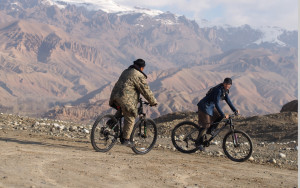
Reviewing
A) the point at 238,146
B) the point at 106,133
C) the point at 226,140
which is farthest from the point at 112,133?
the point at 238,146

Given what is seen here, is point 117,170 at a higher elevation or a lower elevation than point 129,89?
lower

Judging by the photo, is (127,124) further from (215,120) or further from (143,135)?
(215,120)

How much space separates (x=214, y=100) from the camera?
32.6ft

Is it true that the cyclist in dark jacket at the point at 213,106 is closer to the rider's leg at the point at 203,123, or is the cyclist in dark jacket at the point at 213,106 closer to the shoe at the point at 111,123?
the rider's leg at the point at 203,123

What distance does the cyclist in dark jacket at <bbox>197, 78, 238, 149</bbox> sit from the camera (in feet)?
32.5

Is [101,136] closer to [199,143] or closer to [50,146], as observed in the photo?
[50,146]

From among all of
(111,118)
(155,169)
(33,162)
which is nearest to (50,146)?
(111,118)

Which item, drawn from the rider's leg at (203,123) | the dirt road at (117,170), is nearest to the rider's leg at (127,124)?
the dirt road at (117,170)

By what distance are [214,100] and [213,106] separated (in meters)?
0.28

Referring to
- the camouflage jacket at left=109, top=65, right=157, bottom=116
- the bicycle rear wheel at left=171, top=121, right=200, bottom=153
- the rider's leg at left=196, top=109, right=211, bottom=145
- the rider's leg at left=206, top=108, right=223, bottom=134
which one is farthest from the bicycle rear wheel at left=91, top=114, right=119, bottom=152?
the rider's leg at left=206, top=108, right=223, bottom=134

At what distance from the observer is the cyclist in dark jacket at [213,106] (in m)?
9.90

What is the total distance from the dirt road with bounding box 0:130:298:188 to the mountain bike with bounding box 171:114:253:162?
0.34 meters

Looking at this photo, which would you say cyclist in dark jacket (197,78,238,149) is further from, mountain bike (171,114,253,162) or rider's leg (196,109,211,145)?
mountain bike (171,114,253,162)

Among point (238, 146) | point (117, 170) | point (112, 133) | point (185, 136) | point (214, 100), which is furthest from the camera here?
point (185, 136)
